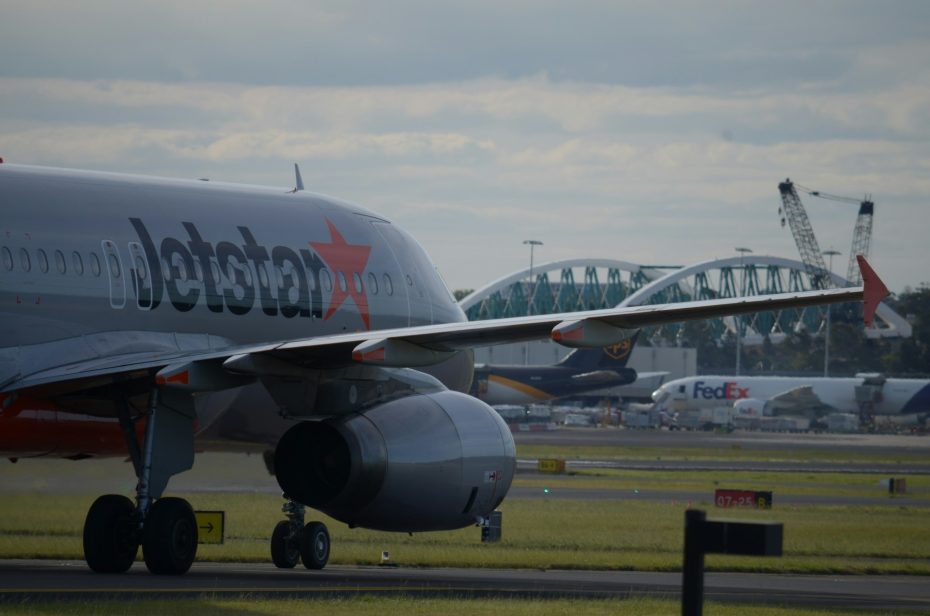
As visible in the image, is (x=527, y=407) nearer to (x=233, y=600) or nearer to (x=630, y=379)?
(x=630, y=379)

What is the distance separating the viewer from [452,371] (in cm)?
2445

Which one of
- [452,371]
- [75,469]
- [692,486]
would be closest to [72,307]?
[75,469]

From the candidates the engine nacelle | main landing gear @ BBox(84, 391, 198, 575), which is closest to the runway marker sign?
the engine nacelle

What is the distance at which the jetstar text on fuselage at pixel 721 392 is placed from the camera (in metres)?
141

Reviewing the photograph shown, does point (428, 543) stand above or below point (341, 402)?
below

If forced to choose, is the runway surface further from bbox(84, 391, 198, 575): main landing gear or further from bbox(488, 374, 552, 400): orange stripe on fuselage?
bbox(488, 374, 552, 400): orange stripe on fuselage

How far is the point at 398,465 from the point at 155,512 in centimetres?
279

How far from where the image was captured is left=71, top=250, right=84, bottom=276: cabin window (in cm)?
1862

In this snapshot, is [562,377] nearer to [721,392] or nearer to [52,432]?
[721,392]

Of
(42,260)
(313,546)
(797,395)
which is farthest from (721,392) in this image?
(42,260)

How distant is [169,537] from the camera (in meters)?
18.5

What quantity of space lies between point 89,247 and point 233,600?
191 inches

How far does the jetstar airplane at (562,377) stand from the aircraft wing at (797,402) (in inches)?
697

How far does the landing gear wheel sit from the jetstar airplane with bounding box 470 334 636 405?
10189cm
